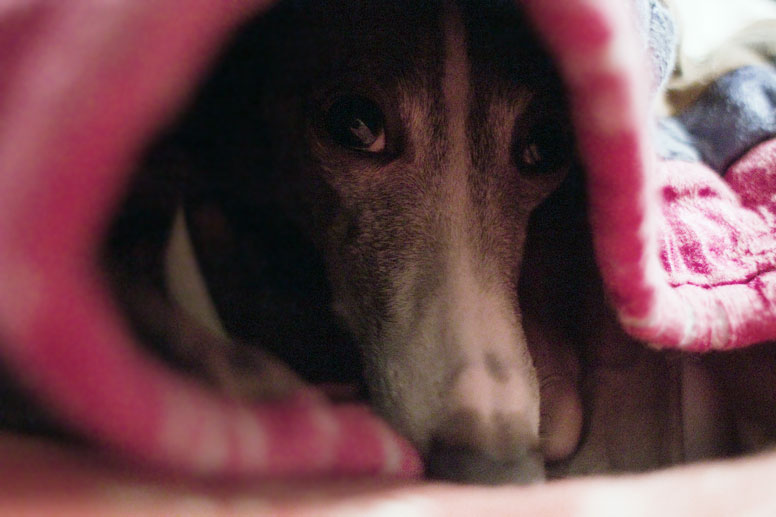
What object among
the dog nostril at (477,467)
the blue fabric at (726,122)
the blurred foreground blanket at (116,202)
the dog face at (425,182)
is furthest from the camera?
the blue fabric at (726,122)

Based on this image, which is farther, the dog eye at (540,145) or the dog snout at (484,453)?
the dog eye at (540,145)

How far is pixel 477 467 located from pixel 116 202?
1.40 feet

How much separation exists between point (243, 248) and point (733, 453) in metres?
0.76

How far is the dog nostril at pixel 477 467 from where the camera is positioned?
1.94 feet

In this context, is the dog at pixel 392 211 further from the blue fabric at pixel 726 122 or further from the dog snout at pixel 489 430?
the blue fabric at pixel 726 122

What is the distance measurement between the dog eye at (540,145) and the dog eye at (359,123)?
0.69 ft

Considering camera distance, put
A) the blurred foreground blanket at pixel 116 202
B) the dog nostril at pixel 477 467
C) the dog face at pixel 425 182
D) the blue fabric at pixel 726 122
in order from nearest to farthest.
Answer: the blurred foreground blanket at pixel 116 202 < the dog nostril at pixel 477 467 < the dog face at pixel 425 182 < the blue fabric at pixel 726 122

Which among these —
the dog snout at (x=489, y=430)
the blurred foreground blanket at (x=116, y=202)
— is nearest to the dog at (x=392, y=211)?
the dog snout at (x=489, y=430)

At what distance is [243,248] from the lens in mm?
1027

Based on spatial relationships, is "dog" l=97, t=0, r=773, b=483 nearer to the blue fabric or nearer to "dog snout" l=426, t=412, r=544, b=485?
"dog snout" l=426, t=412, r=544, b=485

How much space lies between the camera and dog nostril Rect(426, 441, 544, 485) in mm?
592

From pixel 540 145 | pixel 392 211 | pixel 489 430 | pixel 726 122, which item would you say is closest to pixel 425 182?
pixel 392 211

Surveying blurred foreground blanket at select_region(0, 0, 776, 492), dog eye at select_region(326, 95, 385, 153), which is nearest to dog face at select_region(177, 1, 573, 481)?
dog eye at select_region(326, 95, 385, 153)

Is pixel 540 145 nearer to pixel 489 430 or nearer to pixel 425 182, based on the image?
pixel 425 182
